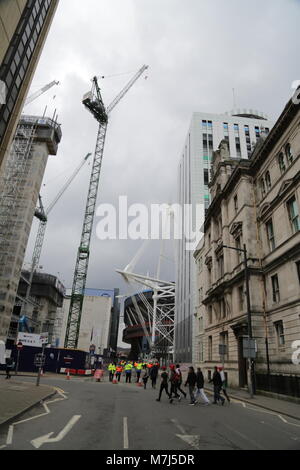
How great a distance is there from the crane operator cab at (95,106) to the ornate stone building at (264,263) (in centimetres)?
4964

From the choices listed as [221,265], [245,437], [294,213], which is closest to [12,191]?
[221,265]

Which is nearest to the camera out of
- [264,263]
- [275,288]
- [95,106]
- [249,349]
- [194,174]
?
[249,349]

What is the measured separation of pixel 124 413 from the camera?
1198 cm

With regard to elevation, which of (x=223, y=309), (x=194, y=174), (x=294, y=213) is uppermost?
(x=194, y=174)

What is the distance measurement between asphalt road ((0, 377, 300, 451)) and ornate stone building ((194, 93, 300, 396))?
9557 mm

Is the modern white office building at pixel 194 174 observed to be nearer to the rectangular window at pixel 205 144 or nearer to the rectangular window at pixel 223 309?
the rectangular window at pixel 205 144

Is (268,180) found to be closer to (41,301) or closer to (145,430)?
(145,430)

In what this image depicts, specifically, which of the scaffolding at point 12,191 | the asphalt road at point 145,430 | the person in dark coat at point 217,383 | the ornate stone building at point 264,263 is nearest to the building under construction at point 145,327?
the scaffolding at point 12,191

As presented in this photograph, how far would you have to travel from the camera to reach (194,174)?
61156 mm

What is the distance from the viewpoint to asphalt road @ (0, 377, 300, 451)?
7230mm

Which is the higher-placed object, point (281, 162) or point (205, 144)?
point (205, 144)

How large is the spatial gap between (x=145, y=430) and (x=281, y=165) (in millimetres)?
22220

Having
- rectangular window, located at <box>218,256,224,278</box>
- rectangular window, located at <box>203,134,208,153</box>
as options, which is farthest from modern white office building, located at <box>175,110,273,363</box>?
rectangular window, located at <box>218,256,224,278</box>
